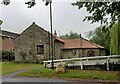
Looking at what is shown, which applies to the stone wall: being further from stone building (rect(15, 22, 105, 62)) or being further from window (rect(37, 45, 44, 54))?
window (rect(37, 45, 44, 54))

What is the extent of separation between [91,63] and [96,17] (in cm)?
716

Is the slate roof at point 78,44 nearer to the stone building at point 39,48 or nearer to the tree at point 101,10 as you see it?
the stone building at point 39,48

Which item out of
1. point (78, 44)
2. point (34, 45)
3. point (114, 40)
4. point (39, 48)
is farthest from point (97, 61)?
point (78, 44)

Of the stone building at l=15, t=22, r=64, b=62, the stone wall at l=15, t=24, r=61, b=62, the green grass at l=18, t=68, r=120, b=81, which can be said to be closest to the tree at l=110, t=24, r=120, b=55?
the green grass at l=18, t=68, r=120, b=81

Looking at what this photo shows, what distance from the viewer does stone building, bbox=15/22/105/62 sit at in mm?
43938

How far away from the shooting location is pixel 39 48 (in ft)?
147

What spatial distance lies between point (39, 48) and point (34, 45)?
891 millimetres

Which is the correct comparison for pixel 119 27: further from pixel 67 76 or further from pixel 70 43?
pixel 70 43

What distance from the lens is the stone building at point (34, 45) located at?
43.9 meters

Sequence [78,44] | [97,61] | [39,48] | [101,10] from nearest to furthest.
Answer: [101,10] < [97,61] < [39,48] < [78,44]

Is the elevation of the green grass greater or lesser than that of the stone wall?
lesser

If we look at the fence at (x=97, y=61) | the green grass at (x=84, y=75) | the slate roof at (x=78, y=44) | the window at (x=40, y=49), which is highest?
the slate roof at (x=78, y=44)

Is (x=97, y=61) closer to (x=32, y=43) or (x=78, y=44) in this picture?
(x=32, y=43)

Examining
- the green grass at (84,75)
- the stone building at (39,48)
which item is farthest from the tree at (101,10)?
the stone building at (39,48)
